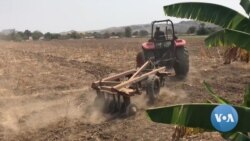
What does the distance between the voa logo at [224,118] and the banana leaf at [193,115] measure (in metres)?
0.06

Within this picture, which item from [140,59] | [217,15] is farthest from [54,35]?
[217,15]

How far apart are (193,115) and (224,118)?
30 centimetres

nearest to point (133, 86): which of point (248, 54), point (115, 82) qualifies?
point (115, 82)

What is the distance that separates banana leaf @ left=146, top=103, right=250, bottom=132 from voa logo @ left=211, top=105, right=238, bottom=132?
0.21ft

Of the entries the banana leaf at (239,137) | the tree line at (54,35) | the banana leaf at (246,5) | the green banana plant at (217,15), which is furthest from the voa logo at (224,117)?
the tree line at (54,35)

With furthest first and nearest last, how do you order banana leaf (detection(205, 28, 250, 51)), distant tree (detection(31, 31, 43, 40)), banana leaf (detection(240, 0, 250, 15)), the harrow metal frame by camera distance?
distant tree (detection(31, 31, 43, 40)), the harrow metal frame, banana leaf (detection(240, 0, 250, 15)), banana leaf (detection(205, 28, 250, 51))

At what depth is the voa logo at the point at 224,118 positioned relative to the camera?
459 centimetres

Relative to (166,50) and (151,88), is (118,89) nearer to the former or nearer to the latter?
(151,88)

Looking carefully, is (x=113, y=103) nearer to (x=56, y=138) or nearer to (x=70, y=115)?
(x=70, y=115)

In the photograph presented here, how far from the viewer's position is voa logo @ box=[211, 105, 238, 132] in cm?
459

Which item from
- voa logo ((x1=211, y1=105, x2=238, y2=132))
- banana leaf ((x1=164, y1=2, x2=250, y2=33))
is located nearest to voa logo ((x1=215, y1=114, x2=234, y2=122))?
voa logo ((x1=211, y1=105, x2=238, y2=132))

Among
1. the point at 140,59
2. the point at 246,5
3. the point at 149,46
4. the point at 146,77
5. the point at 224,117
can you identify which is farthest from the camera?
the point at 140,59

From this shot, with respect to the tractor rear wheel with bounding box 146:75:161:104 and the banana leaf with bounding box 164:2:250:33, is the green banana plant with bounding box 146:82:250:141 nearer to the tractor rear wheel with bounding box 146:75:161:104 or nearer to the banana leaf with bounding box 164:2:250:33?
the banana leaf with bounding box 164:2:250:33

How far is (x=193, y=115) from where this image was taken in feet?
15.4
